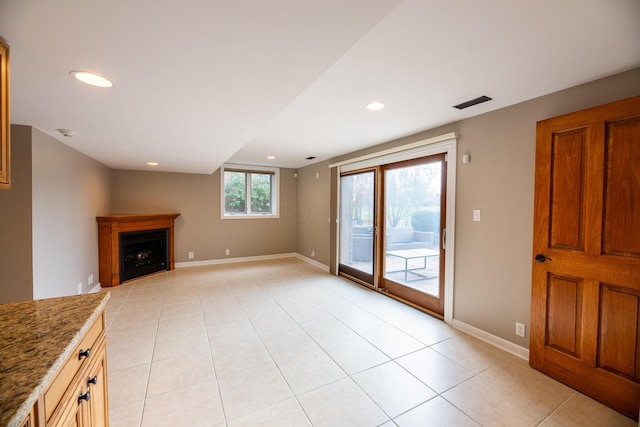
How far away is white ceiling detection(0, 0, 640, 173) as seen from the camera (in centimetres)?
110

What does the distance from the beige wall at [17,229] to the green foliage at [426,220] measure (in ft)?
13.7

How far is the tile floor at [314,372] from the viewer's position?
1.71 m

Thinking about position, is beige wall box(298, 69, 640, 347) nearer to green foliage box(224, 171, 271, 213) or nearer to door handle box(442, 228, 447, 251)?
door handle box(442, 228, 447, 251)

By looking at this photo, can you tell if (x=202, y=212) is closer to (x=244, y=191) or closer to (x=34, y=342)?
(x=244, y=191)

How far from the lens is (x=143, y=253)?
5164 mm

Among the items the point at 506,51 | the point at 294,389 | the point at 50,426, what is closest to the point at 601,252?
the point at 506,51

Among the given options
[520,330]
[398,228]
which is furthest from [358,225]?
[520,330]

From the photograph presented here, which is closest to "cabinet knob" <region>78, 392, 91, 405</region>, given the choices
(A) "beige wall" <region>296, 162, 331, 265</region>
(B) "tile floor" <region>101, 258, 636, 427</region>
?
(B) "tile floor" <region>101, 258, 636, 427</region>

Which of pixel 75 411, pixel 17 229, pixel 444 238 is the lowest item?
pixel 75 411

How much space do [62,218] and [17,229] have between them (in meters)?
0.64

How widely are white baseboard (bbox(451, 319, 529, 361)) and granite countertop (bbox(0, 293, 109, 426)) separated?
315 cm

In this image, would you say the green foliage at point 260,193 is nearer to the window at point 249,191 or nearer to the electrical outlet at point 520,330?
the window at point 249,191

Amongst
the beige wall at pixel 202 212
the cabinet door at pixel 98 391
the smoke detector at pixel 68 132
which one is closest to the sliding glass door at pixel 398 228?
the beige wall at pixel 202 212

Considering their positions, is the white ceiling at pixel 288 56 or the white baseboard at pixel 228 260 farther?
the white baseboard at pixel 228 260
